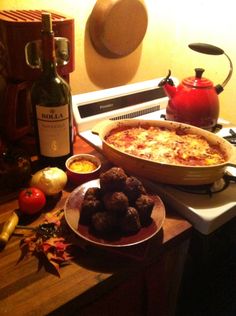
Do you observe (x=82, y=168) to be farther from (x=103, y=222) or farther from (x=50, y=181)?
(x=103, y=222)

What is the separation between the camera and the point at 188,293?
1.27 metres

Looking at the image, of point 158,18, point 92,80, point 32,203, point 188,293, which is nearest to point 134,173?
point 32,203

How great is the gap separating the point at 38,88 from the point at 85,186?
0.28 m

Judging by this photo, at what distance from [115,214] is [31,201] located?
0.66 feet

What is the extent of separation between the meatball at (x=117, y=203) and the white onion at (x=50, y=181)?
0.17 metres

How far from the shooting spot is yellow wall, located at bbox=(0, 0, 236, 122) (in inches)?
46.8

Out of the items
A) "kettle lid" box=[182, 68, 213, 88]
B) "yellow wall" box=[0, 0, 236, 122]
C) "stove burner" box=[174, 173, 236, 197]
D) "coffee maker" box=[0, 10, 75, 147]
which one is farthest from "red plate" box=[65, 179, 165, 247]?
"yellow wall" box=[0, 0, 236, 122]

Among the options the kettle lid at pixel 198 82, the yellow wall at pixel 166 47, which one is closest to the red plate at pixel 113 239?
the kettle lid at pixel 198 82

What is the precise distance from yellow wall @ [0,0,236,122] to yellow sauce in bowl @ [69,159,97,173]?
17.5 inches

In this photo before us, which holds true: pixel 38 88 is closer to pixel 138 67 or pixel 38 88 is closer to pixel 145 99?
pixel 145 99

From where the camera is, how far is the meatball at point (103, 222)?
0.63 metres

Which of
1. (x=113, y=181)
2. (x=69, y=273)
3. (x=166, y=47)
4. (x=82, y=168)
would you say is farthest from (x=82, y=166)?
(x=166, y=47)

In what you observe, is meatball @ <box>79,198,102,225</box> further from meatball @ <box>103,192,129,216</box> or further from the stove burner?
the stove burner

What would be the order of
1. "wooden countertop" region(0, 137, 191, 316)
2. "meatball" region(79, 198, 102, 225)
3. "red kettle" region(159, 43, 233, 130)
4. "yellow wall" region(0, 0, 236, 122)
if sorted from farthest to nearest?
1. "yellow wall" region(0, 0, 236, 122)
2. "red kettle" region(159, 43, 233, 130)
3. "meatball" region(79, 198, 102, 225)
4. "wooden countertop" region(0, 137, 191, 316)
